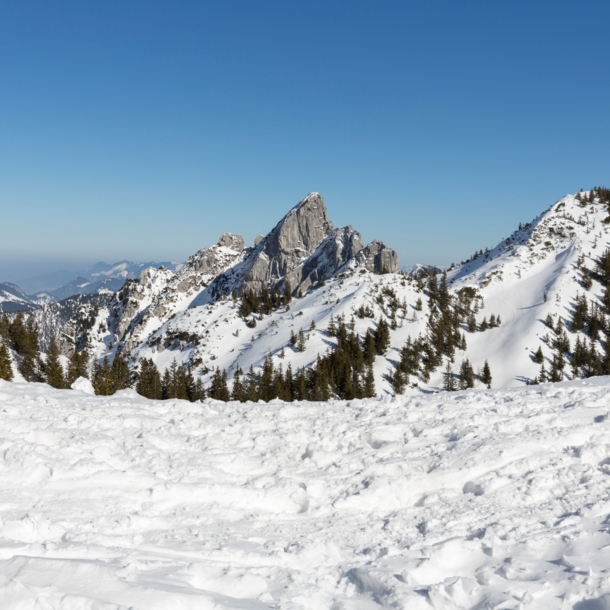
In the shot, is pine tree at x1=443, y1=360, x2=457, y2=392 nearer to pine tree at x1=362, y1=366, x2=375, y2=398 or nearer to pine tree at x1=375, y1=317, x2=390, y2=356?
pine tree at x1=375, y1=317, x2=390, y2=356

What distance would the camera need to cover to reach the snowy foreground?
6254mm

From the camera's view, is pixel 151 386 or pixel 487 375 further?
pixel 487 375

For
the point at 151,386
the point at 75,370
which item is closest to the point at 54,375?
the point at 75,370

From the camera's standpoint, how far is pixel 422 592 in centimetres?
645

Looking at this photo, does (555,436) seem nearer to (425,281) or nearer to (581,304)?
(581,304)

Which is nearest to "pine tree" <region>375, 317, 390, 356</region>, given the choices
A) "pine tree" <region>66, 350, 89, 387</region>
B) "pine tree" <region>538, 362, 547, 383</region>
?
"pine tree" <region>538, 362, 547, 383</region>

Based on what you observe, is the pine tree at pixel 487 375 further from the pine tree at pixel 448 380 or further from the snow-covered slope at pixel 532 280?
the pine tree at pixel 448 380

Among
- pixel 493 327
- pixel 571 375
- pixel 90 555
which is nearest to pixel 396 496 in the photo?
pixel 90 555

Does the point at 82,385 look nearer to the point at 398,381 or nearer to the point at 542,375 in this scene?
the point at 398,381

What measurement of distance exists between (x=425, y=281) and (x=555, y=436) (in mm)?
113160

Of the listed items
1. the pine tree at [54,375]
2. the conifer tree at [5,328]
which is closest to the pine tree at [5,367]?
the pine tree at [54,375]

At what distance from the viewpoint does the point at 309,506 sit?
962 cm

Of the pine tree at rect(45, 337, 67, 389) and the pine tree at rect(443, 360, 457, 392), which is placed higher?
the pine tree at rect(45, 337, 67, 389)

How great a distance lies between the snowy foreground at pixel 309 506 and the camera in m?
6.25
